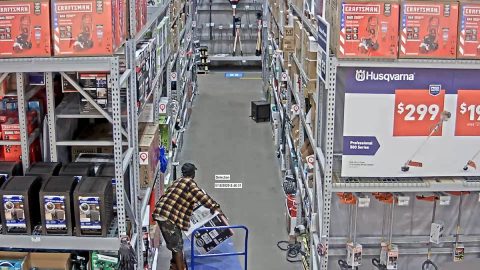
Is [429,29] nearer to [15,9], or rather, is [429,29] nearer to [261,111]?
[15,9]

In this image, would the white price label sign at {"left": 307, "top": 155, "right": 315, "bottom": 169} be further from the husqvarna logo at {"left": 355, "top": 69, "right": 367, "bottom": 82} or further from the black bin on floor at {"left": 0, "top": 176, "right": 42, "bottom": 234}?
the black bin on floor at {"left": 0, "top": 176, "right": 42, "bottom": 234}

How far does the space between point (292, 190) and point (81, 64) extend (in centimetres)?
355

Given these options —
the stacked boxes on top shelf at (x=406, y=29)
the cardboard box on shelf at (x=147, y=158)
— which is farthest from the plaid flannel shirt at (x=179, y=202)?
the stacked boxes on top shelf at (x=406, y=29)

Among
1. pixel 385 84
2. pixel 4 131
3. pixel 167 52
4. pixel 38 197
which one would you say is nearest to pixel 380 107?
pixel 385 84

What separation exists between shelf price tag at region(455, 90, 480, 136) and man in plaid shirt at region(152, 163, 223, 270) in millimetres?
2325

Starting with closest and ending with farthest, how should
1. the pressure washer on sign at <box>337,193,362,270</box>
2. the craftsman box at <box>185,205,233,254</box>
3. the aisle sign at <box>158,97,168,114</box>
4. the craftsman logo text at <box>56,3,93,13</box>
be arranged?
1. the craftsman logo text at <box>56,3,93,13</box>
2. the pressure washer on sign at <box>337,193,362,270</box>
3. the craftsman box at <box>185,205,233,254</box>
4. the aisle sign at <box>158,97,168,114</box>

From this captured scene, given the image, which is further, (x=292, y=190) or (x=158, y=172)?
(x=292, y=190)

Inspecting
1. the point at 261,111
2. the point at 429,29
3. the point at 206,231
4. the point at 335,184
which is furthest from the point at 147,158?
the point at 261,111

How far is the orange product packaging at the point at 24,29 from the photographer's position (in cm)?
382

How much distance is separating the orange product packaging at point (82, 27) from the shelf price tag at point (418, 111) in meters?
1.86

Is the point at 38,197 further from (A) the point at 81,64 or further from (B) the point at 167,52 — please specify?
(B) the point at 167,52

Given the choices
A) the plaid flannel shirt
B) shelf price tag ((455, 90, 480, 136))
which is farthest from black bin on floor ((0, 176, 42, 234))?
shelf price tag ((455, 90, 480, 136))

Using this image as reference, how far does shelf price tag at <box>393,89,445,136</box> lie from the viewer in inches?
162

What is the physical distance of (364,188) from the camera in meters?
4.23
